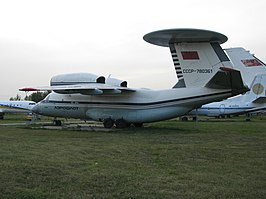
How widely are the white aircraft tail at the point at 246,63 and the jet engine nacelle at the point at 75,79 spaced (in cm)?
1342

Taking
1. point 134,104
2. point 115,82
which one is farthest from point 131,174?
point 115,82

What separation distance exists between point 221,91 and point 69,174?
44.6 ft

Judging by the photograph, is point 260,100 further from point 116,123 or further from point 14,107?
point 14,107

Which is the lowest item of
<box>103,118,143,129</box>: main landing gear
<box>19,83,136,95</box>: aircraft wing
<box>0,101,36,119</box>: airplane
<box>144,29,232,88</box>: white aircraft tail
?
<box>103,118,143,129</box>: main landing gear

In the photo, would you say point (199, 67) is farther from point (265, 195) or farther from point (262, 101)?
point (262, 101)

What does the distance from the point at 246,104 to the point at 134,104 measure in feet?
72.3

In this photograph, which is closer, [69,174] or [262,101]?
[69,174]

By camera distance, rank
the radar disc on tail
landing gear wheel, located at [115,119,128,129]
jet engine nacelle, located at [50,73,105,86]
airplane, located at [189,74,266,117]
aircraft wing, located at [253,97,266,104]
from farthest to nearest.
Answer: aircraft wing, located at [253,97,266,104]
airplane, located at [189,74,266,117]
jet engine nacelle, located at [50,73,105,86]
landing gear wheel, located at [115,119,128,129]
the radar disc on tail

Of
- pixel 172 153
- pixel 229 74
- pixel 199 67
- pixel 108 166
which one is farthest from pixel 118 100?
pixel 108 166

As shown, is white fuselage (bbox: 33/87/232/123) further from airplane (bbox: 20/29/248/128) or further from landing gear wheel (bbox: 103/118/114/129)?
landing gear wheel (bbox: 103/118/114/129)

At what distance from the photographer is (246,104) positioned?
130ft

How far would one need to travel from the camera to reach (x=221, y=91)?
→ 61.6ft

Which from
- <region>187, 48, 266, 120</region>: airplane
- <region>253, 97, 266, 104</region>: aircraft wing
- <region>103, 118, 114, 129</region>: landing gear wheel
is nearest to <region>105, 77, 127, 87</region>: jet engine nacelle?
<region>103, 118, 114, 129</region>: landing gear wheel

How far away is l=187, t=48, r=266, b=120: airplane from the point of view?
3050 cm
